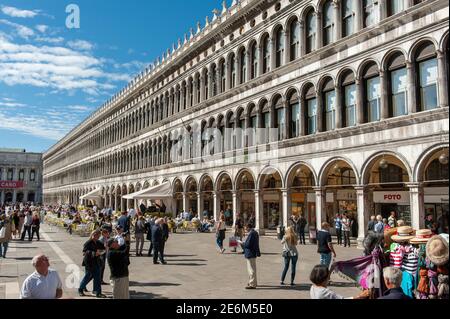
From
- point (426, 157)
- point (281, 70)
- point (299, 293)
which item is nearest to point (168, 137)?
point (281, 70)

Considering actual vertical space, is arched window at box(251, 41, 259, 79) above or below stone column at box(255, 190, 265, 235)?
above

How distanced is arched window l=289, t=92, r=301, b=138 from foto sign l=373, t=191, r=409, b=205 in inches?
220

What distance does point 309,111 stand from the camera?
78.6 feet

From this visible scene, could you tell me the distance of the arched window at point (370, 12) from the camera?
20.0 meters

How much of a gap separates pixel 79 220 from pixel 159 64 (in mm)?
22312

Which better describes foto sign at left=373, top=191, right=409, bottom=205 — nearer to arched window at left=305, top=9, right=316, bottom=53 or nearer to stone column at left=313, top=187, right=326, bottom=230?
stone column at left=313, top=187, right=326, bottom=230

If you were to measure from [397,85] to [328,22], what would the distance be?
20.3 feet

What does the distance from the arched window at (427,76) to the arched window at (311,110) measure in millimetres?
6452

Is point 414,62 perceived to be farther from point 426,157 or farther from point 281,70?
point 281,70

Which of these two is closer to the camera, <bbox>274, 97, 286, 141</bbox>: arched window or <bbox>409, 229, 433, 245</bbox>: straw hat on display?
<bbox>409, 229, 433, 245</bbox>: straw hat on display

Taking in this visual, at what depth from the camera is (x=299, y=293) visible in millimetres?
10336

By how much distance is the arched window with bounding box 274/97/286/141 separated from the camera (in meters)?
25.7

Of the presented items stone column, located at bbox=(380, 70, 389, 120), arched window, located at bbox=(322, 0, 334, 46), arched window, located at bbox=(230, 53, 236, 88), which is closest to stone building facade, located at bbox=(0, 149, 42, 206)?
arched window, located at bbox=(230, 53, 236, 88)

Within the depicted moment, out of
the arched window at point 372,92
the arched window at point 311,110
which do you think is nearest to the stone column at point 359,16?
the arched window at point 372,92
